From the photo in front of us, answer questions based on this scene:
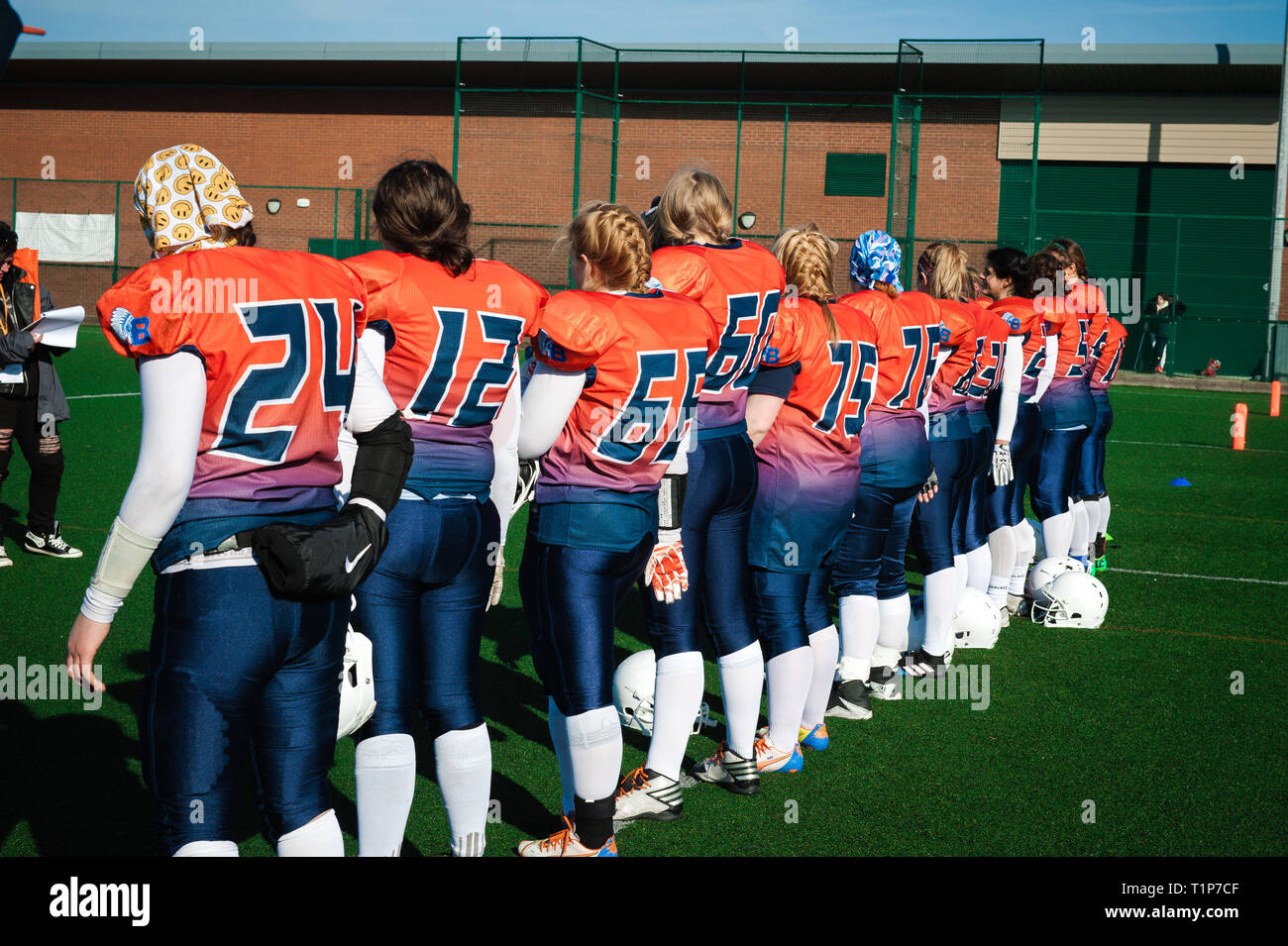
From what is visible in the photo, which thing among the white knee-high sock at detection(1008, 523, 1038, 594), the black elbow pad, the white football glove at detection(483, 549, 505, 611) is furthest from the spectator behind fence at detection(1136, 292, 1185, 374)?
the black elbow pad

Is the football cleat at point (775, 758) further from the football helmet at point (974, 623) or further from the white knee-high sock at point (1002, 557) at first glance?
the white knee-high sock at point (1002, 557)

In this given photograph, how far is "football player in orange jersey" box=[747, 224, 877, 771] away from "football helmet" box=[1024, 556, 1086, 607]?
3.26 meters

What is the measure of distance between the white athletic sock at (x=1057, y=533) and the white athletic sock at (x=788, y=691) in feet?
12.5

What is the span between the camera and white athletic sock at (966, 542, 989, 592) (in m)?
7.48

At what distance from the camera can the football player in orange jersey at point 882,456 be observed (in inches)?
225

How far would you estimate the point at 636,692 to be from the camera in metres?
5.61

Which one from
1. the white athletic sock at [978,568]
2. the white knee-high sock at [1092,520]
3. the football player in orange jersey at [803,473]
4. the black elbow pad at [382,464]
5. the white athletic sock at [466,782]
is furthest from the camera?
the white knee-high sock at [1092,520]

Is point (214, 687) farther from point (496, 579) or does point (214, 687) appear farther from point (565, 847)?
point (565, 847)

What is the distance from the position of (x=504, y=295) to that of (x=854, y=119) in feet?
93.7

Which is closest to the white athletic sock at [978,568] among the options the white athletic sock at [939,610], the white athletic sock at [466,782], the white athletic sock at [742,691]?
the white athletic sock at [939,610]

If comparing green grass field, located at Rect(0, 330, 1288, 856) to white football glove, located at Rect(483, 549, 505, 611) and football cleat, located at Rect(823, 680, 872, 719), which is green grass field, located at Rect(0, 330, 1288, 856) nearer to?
football cleat, located at Rect(823, 680, 872, 719)

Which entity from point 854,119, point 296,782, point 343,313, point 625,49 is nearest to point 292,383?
point 343,313

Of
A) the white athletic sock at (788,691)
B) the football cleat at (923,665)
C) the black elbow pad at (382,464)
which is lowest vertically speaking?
the football cleat at (923,665)

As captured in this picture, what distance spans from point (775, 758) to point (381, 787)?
83.1 inches
